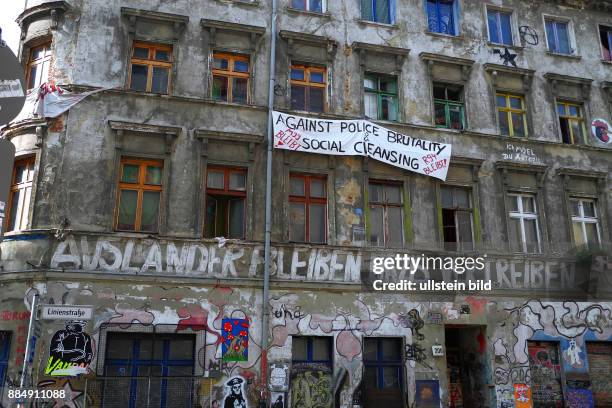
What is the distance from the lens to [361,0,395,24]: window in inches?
597

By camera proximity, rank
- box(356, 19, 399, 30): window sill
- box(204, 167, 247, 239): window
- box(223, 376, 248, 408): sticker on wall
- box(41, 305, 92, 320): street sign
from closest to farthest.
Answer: box(41, 305, 92, 320): street sign
box(223, 376, 248, 408): sticker on wall
box(204, 167, 247, 239): window
box(356, 19, 399, 30): window sill

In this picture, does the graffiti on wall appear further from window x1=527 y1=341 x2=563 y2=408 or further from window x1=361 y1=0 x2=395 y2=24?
window x1=361 y1=0 x2=395 y2=24

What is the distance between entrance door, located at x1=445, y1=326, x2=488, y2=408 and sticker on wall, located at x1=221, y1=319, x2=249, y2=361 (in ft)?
17.6

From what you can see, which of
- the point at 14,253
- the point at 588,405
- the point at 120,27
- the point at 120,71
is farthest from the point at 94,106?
the point at 588,405

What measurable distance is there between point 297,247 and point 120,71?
5956 millimetres

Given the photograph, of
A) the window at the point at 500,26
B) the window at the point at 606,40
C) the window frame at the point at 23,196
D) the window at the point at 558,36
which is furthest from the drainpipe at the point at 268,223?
the window at the point at 606,40

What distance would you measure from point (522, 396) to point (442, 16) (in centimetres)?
1080

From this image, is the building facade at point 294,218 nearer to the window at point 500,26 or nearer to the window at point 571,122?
the window at point 571,122

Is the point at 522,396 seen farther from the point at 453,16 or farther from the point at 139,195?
the point at 453,16

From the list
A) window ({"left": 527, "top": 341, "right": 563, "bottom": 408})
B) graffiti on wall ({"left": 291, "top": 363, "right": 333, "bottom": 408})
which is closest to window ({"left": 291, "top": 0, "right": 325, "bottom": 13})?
graffiti on wall ({"left": 291, "top": 363, "right": 333, "bottom": 408})

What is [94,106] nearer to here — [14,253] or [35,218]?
[35,218]

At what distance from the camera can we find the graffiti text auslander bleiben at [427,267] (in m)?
13.0

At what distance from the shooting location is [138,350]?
11250 mm

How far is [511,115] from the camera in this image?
1567cm
